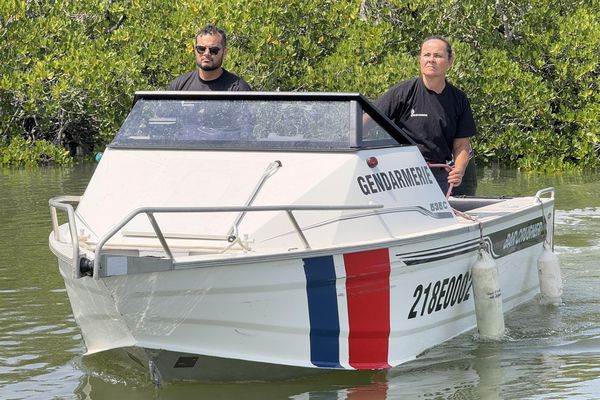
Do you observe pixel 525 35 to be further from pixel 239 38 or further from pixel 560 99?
pixel 239 38

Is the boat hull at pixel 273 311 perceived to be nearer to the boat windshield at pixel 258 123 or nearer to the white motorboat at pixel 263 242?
the white motorboat at pixel 263 242

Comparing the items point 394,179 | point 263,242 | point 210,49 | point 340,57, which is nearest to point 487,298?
point 394,179

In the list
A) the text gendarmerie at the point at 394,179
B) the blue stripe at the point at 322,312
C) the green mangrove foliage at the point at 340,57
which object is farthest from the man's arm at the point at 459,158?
the green mangrove foliage at the point at 340,57

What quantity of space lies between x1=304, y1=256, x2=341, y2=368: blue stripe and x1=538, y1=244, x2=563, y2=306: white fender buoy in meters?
2.52

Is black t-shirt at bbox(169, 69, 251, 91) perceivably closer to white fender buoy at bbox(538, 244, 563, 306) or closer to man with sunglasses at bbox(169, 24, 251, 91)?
man with sunglasses at bbox(169, 24, 251, 91)

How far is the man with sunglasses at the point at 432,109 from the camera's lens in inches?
313

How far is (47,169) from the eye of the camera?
19.9 meters

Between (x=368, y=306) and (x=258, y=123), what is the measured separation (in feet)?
4.14

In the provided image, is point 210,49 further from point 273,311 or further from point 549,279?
point 549,279

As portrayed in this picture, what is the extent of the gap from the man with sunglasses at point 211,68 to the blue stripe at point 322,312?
200 centimetres

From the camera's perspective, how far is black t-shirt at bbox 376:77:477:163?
7.99 m

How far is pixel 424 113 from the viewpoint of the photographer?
26.2 feet

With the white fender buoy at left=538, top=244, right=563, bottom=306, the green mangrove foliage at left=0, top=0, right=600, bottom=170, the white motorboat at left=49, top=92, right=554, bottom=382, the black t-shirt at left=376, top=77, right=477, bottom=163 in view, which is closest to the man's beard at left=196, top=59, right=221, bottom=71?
the white motorboat at left=49, top=92, right=554, bottom=382

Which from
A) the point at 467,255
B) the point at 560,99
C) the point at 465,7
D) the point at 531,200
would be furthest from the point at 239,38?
the point at 467,255
